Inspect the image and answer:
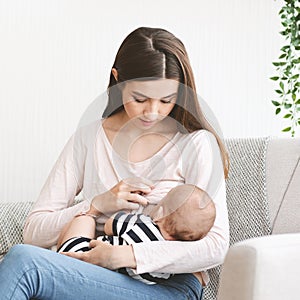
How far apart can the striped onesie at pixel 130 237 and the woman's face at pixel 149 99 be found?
0.26m

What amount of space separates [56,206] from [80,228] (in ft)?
0.70

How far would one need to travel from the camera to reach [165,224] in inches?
60.9

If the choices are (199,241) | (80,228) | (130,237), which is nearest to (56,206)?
(80,228)

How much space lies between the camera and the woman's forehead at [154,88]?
1.62 metres

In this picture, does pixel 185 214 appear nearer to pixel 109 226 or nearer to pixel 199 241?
pixel 199 241

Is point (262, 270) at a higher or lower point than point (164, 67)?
lower

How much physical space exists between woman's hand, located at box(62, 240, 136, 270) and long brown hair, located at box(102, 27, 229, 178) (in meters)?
0.40

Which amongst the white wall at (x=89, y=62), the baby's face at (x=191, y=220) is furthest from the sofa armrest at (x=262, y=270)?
the white wall at (x=89, y=62)

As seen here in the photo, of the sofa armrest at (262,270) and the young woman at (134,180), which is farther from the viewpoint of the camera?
the young woman at (134,180)

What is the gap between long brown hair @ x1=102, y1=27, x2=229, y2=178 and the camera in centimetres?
164

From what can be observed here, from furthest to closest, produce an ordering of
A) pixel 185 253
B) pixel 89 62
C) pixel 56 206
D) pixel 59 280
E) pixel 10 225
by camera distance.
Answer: pixel 89 62 < pixel 10 225 < pixel 56 206 < pixel 185 253 < pixel 59 280

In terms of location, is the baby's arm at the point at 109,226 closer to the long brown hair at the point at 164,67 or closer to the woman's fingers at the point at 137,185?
the woman's fingers at the point at 137,185

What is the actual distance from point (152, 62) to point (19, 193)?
111 centimetres

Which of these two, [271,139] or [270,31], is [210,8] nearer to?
[270,31]
